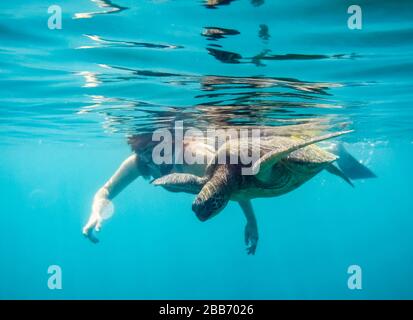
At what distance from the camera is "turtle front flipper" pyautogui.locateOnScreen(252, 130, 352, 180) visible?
195 inches

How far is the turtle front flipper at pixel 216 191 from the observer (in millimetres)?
5094

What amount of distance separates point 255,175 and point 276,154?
0.93m

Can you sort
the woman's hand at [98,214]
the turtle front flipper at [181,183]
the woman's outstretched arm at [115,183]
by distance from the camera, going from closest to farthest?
the turtle front flipper at [181,183] → the woman's hand at [98,214] → the woman's outstretched arm at [115,183]

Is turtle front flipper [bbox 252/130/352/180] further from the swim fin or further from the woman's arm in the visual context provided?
the swim fin

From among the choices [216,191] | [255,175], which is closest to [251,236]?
[255,175]

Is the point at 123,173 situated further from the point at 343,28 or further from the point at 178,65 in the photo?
the point at 343,28

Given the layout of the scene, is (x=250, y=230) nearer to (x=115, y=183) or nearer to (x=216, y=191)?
(x=115, y=183)

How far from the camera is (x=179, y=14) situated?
21.8 feet

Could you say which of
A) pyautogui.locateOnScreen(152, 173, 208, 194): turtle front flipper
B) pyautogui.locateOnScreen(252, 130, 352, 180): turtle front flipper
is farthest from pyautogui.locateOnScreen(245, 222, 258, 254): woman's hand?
pyautogui.locateOnScreen(152, 173, 208, 194): turtle front flipper

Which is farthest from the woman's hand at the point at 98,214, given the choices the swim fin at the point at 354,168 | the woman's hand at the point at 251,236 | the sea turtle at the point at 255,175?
the swim fin at the point at 354,168

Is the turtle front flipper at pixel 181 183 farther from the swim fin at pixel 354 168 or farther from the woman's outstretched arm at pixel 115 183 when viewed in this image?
the swim fin at pixel 354 168

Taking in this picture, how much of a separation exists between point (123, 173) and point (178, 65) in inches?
125
